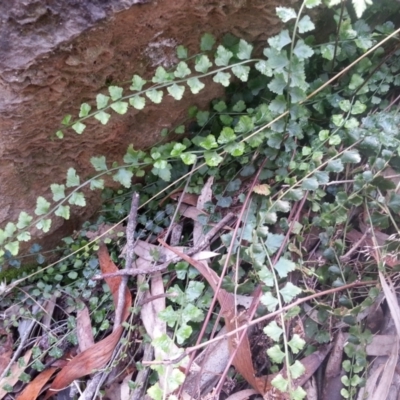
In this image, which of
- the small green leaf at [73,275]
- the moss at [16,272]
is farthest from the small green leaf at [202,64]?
the moss at [16,272]

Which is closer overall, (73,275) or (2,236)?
(2,236)

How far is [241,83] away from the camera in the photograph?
169 cm

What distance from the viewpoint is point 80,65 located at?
1399 millimetres

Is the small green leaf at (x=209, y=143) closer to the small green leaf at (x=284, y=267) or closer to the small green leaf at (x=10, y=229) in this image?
the small green leaf at (x=284, y=267)

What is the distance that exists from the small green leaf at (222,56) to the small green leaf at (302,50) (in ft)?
0.67

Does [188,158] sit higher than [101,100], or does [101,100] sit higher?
[101,100]

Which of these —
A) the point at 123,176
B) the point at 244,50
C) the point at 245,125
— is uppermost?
the point at 244,50

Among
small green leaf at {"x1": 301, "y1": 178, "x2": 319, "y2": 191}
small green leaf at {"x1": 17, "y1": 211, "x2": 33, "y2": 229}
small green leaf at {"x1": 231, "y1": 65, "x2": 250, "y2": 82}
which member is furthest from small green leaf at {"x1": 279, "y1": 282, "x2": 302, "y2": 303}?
small green leaf at {"x1": 17, "y1": 211, "x2": 33, "y2": 229}

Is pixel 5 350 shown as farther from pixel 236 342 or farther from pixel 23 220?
pixel 236 342

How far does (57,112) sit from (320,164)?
2.84 ft

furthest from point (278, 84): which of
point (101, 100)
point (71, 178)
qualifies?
point (71, 178)

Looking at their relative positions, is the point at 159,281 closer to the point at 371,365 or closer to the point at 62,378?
the point at 62,378

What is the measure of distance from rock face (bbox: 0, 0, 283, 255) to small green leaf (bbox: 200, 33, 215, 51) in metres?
0.05

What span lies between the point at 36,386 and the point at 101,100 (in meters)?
1.09
